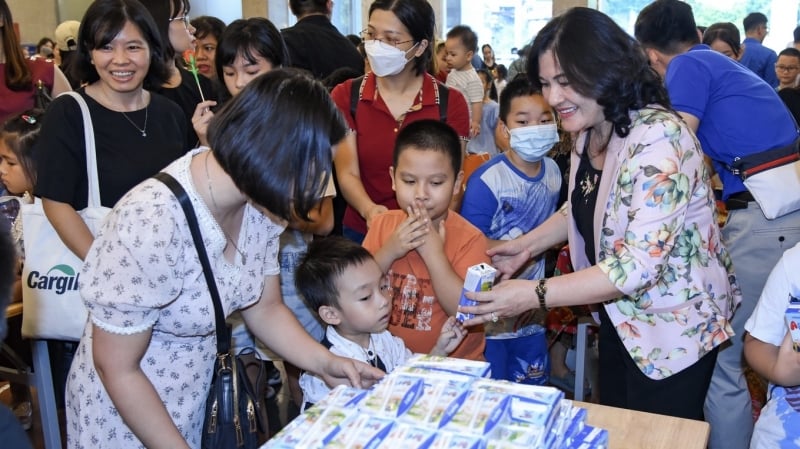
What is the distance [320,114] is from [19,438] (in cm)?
76

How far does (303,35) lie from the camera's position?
12.3 feet

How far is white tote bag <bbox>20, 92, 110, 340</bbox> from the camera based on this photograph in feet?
7.85

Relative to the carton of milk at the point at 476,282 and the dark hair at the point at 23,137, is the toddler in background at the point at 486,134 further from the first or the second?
the carton of milk at the point at 476,282

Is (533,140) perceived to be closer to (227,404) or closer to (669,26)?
(669,26)

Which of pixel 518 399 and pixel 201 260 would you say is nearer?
pixel 518 399

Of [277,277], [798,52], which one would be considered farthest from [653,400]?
[798,52]

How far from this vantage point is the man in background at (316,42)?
3752mm

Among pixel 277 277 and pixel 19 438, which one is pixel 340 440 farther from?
pixel 277 277

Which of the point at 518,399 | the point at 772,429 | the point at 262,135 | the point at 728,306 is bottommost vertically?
the point at 772,429

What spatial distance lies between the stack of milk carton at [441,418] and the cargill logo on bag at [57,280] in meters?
1.40

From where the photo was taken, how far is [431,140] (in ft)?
8.04

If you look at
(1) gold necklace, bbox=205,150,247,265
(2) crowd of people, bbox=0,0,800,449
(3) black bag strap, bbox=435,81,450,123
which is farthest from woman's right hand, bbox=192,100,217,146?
(1) gold necklace, bbox=205,150,247,265

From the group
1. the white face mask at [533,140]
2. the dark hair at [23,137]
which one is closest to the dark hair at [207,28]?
the dark hair at [23,137]

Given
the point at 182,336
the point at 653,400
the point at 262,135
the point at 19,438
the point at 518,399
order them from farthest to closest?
1. the point at 653,400
2. the point at 182,336
3. the point at 262,135
4. the point at 518,399
5. the point at 19,438
